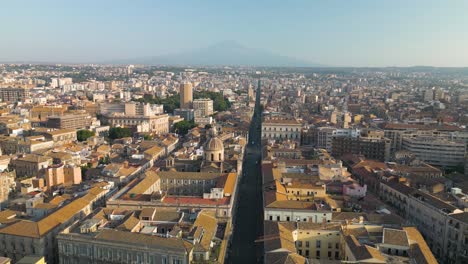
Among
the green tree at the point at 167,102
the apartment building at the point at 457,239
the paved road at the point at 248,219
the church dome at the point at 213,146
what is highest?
the church dome at the point at 213,146

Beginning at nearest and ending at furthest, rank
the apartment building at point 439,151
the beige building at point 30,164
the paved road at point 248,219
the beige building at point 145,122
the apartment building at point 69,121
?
the paved road at point 248,219
the beige building at point 30,164
the apartment building at point 439,151
the apartment building at point 69,121
the beige building at point 145,122

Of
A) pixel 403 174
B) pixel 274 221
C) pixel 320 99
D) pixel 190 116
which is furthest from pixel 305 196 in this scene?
pixel 320 99

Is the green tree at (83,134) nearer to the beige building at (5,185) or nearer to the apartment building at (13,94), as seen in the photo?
the beige building at (5,185)

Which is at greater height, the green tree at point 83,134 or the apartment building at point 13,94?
the apartment building at point 13,94

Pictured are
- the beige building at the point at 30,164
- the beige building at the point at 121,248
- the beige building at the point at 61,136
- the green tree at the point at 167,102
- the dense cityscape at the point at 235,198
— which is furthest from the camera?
the green tree at the point at 167,102

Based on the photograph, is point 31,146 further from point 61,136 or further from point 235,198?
point 235,198

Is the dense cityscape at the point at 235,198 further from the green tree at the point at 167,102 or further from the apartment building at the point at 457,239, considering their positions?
the green tree at the point at 167,102

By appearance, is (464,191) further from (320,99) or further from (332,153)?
(320,99)

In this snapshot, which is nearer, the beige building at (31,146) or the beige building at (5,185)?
the beige building at (5,185)

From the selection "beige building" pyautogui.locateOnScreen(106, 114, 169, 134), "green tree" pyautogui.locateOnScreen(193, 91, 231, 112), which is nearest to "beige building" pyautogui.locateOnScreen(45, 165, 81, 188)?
"beige building" pyautogui.locateOnScreen(106, 114, 169, 134)

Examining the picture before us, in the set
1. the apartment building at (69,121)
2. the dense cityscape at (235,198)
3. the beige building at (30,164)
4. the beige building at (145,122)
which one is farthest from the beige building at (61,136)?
the beige building at (30,164)
